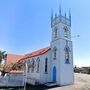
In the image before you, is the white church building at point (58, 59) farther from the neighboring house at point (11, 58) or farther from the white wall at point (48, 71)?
the neighboring house at point (11, 58)

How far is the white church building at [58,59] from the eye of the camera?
25078mm

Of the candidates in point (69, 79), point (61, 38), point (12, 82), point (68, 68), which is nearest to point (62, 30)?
point (61, 38)

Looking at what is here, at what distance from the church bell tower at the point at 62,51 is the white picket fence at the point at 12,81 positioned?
5958 mm

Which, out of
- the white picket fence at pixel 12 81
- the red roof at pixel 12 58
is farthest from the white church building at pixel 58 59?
the red roof at pixel 12 58

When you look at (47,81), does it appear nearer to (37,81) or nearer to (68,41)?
(37,81)

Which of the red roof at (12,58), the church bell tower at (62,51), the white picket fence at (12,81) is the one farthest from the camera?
the red roof at (12,58)

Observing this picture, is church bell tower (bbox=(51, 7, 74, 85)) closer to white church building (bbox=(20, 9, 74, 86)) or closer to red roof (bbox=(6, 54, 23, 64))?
white church building (bbox=(20, 9, 74, 86))

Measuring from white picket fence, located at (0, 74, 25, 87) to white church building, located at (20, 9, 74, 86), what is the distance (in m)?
2.94

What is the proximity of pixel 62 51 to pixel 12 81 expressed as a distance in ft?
32.2

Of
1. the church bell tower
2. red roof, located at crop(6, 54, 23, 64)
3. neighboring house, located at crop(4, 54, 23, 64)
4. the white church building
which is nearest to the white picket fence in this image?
the white church building

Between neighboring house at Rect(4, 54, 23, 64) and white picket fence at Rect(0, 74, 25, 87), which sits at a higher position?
neighboring house at Rect(4, 54, 23, 64)

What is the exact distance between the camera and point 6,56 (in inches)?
1693

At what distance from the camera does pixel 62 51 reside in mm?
25578

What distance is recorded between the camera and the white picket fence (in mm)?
23005
